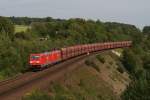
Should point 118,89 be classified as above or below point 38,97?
below

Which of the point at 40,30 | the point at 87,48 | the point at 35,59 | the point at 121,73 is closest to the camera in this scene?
the point at 35,59

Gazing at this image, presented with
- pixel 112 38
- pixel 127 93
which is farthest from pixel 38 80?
pixel 112 38

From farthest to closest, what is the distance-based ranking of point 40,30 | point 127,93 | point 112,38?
point 112,38
point 40,30
point 127,93

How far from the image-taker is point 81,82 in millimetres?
48312

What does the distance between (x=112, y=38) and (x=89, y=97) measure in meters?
142

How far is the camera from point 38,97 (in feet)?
96.4

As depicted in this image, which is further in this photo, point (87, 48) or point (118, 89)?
point (87, 48)

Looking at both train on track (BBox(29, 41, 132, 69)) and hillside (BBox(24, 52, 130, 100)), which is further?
train on track (BBox(29, 41, 132, 69))

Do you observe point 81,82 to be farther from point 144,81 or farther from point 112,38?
point 112,38

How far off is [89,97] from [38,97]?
1370cm

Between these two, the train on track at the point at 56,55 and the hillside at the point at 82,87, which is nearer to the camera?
the hillside at the point at 82,87

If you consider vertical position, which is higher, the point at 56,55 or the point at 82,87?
the point at 56,55

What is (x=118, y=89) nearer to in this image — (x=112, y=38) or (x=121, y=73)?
(x=121, y=73)

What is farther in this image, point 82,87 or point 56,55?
point 56,55
